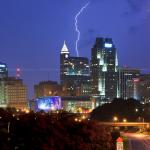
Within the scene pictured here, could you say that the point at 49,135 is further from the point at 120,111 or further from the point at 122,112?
the point at 120,111

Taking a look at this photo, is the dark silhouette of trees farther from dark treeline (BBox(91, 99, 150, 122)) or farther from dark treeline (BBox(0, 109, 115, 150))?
dark treeline (BBox(0, 109, 115, 150))

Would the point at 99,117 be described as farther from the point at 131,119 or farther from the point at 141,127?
the point at 141,127

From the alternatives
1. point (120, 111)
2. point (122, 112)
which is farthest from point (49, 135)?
point (120, 111)

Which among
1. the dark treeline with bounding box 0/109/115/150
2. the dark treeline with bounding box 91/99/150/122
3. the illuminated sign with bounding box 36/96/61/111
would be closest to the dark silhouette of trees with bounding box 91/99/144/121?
the dark treeline with bounding box 91/99/150/122

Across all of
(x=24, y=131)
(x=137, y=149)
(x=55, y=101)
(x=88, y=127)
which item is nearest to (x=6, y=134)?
(x=24, y=131)

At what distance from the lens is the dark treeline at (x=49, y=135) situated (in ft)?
135

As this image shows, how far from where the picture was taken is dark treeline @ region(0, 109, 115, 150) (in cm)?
4112

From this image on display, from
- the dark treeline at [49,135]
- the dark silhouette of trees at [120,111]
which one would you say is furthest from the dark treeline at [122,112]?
the dark treeline at [49,135]

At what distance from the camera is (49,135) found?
43.9m

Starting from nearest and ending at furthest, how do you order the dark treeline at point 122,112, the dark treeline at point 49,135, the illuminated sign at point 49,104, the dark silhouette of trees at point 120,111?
the dark treeline at point 49,135 → the dark treeline at point 122,112 → the dark silhouette of trees at point 120,111 → the illuminated sign at point 49,104

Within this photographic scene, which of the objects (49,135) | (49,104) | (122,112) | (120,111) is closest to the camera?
(49,135)

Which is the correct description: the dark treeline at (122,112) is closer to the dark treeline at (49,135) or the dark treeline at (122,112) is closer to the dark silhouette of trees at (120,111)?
the dark silhouette of trees at (120,111)

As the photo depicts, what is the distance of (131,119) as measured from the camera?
140000mm

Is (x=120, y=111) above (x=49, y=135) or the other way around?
the other way around
